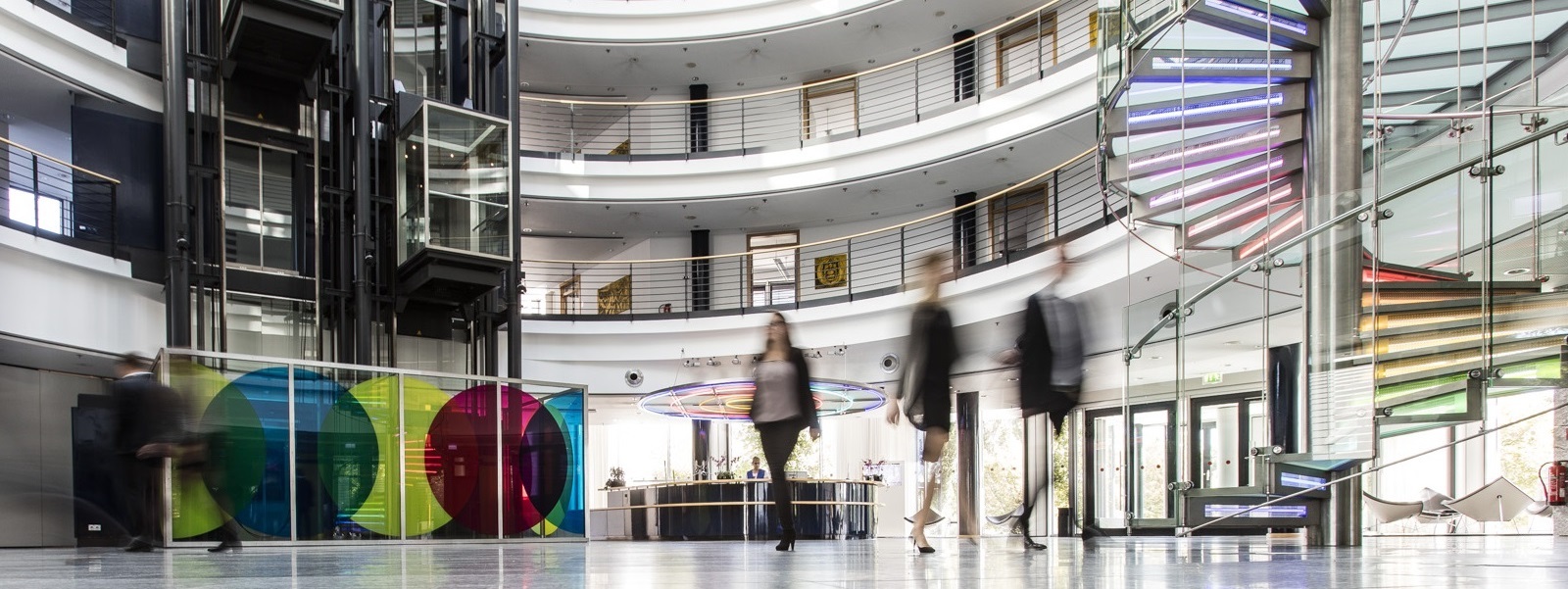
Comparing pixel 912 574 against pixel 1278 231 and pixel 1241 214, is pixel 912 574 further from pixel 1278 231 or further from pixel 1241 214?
pixel 1241 214

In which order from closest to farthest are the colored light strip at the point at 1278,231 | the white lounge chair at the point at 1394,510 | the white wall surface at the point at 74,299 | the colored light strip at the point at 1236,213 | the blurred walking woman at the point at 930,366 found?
the blurred walking woman at the point at 930,366 < the colored light strip at the point at 1278,231 < the colored light strip at the point at 1236,213 < the white wall surface at the point at 74,299 < the white lounge chair at the point at 1394,510

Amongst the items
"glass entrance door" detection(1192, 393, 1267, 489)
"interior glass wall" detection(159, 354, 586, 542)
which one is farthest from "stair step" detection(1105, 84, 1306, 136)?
"interior glass wall" detection(159, 354, 586, 542)

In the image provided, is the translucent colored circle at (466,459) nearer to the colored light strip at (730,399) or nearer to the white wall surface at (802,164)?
the colored light strip at (730,399)

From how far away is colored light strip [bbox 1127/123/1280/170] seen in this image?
30.0ft

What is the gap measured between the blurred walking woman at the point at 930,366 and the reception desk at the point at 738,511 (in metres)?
10.1

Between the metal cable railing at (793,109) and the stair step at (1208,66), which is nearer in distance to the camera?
the stair step at (1208,66)

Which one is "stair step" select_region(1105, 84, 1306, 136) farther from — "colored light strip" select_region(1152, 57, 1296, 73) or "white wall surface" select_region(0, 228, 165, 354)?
"white wall surface" select_region(0, 228, 165, 354)

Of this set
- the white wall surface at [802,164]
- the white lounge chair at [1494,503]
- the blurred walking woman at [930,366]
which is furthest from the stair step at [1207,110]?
the white lounge chair at [1494,503]

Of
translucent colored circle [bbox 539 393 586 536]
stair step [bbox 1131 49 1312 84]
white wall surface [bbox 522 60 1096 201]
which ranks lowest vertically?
translucent colored circle [bbox 539 393 586 536]

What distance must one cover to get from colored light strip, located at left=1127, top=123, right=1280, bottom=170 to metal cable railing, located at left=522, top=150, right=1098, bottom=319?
8.33 metres

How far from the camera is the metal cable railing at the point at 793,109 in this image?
1969cm

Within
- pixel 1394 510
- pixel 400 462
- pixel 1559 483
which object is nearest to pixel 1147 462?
pixel 1559 483

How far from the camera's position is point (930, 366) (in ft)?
18.2

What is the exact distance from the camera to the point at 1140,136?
10070 millimetres
